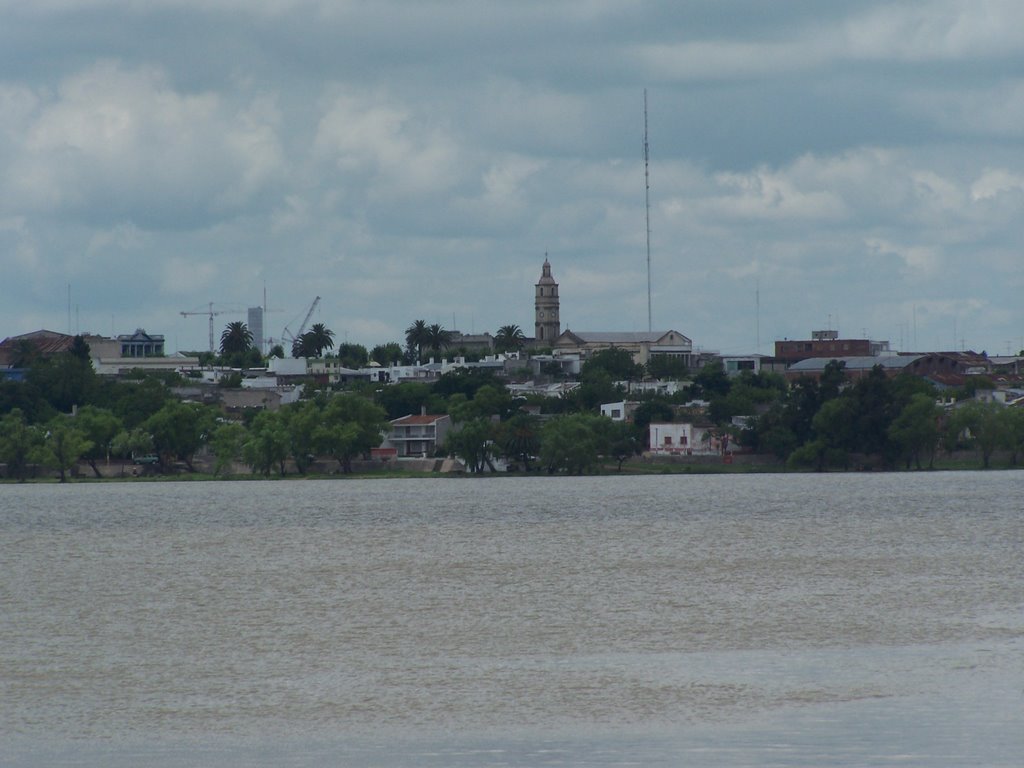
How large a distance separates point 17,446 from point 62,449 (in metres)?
3.06

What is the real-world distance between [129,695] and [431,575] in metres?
20.1

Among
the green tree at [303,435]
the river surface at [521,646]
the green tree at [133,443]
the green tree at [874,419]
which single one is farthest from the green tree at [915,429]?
the river surface at [521,646]

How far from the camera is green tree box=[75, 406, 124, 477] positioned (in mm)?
135750

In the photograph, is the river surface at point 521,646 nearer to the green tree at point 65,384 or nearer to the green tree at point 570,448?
the green tree at point 570,448

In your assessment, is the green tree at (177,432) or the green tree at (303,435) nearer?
the green tree at (303,435)

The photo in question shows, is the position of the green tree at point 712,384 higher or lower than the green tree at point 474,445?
higher

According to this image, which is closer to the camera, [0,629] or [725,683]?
[725,683]

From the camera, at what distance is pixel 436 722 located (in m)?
25.8

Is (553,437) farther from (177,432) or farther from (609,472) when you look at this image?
(177,432)

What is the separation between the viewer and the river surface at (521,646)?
2431 centimetres

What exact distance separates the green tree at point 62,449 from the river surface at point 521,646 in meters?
64.3

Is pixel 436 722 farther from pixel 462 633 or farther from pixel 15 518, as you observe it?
pixel 15 518

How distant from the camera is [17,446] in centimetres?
13062

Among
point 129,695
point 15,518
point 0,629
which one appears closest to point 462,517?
point 15,518
